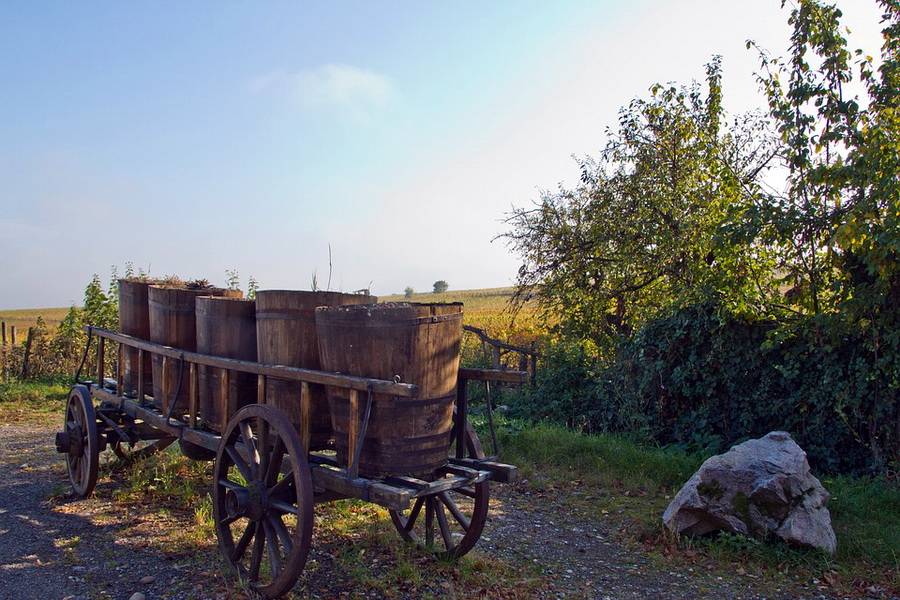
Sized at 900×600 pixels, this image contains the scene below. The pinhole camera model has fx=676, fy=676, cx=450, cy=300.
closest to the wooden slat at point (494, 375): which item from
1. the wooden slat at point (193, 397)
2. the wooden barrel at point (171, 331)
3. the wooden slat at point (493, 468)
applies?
the wooden slat at point (493, 468)

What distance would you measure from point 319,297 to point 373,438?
3.27 feet

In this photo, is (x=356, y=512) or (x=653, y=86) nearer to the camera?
(x=356, y=512)

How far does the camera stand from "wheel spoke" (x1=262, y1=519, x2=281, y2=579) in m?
3.86

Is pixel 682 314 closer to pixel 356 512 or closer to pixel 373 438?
pixel 356 512

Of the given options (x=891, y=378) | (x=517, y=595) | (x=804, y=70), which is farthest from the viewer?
(x=804, y=70)

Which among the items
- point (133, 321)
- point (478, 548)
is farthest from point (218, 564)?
point (133, 321)

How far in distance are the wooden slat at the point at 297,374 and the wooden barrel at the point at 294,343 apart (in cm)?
13

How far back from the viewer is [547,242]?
11805mm

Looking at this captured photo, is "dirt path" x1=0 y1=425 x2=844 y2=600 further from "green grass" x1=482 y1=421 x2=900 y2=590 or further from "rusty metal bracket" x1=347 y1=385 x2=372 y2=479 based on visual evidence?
"rusty metal bracket" x1=347 y1=385 x2=372 y2=479

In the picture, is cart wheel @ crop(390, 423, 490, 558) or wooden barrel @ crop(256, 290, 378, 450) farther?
cart wheel @ crop(390, 423, 490, 558)

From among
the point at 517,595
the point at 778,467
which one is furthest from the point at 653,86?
the point at 517,595

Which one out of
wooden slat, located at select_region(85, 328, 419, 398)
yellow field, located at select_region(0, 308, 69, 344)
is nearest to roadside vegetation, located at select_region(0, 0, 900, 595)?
→ wooden slat, located at select_region(85, 328, 419, 398)

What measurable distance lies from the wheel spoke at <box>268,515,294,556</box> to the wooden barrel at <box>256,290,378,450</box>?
51 centimetres

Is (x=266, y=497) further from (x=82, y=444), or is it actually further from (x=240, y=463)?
(x=82, y=444)
